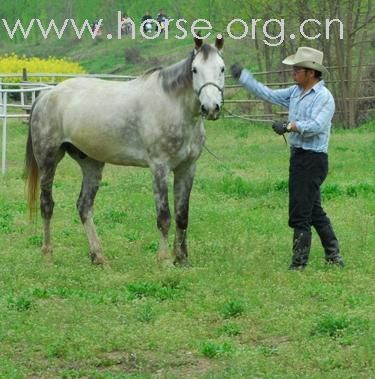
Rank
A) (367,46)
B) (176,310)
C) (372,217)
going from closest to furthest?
(176,310) < (372,217) < (367,46)

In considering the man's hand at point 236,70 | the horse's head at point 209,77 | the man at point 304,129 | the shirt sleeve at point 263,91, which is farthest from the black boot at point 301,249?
the man's hand at point 236,70

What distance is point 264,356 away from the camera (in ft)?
21.3

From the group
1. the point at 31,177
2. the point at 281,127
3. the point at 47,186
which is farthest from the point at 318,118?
the point at 31,177

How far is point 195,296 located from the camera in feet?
26.6

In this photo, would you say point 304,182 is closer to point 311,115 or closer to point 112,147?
point 311,115

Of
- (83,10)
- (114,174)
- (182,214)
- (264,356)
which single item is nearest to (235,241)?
(182,214)

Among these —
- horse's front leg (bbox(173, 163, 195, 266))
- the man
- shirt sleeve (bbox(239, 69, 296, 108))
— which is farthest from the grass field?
shirt sleeve (bbox(239, 69, 296, 108))

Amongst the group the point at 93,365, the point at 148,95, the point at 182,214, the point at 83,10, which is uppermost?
the point at 83,10

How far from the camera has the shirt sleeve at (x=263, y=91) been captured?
918 cm

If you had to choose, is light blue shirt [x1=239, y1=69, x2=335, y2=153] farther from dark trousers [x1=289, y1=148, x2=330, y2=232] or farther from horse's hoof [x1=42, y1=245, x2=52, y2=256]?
horse's hoof [x1=42, y1=245, x2=52, y2=256]

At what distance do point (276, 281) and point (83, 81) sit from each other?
10.4ft

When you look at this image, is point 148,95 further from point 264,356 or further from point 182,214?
point 264,356

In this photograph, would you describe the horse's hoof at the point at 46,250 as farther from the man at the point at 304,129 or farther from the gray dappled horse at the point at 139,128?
the man at the point at 304,129

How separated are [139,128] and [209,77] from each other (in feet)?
3.34
